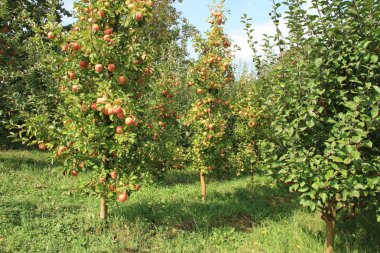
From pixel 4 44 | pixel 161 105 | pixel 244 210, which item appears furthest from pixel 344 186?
pixel 4 44

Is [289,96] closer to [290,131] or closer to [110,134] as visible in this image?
[290,131]

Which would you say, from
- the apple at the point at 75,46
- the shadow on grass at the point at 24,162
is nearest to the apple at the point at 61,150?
the apple at the point at 75,46

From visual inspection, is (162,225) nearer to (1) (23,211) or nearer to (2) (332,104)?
(1) (23,211)

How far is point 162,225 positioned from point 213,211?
5.14 ft

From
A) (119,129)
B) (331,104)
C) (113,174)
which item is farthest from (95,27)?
(331,104)

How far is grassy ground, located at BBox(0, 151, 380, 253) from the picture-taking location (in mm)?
5020

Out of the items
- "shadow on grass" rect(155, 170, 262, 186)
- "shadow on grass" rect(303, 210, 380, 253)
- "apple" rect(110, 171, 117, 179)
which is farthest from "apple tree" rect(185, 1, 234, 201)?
"apple" rect(110, 171, 117, 179)

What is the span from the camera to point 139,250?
16.1 ft

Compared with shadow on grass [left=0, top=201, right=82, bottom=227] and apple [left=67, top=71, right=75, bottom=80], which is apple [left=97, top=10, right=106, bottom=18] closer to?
apple [left=67, top=71, right=75, bottom=80]

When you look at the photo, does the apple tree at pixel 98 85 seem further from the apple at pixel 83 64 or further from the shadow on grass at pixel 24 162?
the shadow on grass at pixel 24 162

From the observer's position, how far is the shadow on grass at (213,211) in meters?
6.29

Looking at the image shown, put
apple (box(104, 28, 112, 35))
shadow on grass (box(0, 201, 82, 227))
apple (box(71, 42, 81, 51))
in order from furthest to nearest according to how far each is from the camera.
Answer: shadow on grass (box(0, 201, 82, 227)) → apple (box(104, 28, 112, 35)) → apple (box(71, 42, 81, 51))

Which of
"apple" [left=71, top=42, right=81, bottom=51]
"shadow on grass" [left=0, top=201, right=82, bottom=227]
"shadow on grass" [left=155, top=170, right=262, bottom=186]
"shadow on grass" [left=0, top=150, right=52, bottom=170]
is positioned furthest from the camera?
"shadow on grass" [left=155, top=170, right=262, bottom=186]

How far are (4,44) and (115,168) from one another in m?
8.04
